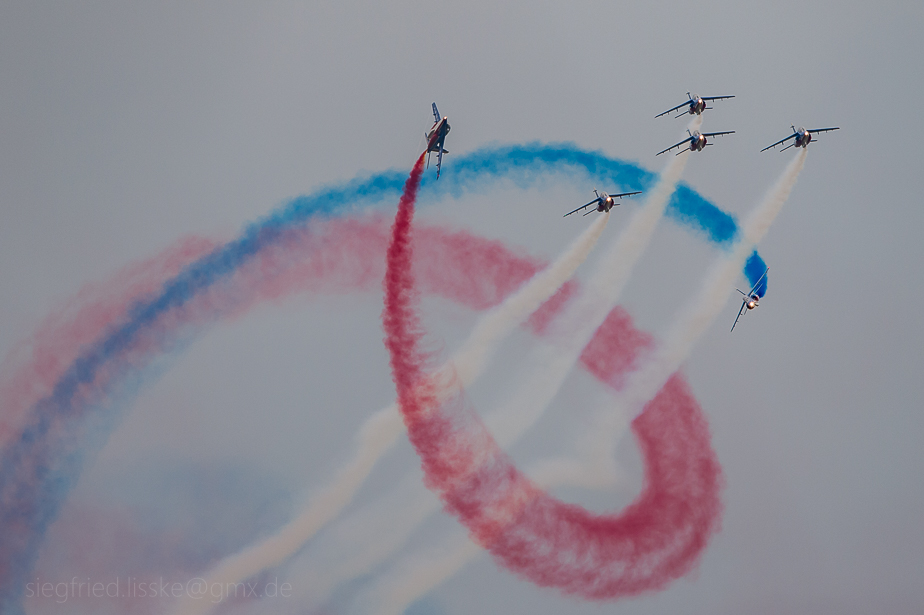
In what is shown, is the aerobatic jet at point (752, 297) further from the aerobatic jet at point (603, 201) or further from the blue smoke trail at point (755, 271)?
the aerobatic jet at point (603, 201)

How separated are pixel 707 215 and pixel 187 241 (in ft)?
61.8

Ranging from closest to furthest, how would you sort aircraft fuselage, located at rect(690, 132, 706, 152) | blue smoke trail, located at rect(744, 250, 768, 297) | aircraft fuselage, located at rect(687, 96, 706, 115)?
aircraft fuselage, located at rect(690, 132, 706, 152) < aircraft fuselage, located at rect(687, 96, 706, 115) < blue smoke trail, located at rect(744, 250, 768, 297)

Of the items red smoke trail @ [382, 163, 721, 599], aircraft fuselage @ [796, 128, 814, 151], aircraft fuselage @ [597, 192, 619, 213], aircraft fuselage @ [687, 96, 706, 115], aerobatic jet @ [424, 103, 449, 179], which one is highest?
aerobatic jet @ [424, 103, 449, 179]

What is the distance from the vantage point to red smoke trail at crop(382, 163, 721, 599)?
24.4 metres

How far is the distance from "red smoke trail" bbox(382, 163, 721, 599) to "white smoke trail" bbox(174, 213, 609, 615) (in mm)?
1349

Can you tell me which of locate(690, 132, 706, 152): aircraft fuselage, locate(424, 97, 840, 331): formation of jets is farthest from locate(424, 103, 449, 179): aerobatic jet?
locate(690, 132, 706, 152): aircraft fuselage

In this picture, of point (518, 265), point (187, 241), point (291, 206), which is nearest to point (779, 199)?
point (518, 265)

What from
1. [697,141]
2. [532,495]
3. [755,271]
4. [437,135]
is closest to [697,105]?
[697,141]

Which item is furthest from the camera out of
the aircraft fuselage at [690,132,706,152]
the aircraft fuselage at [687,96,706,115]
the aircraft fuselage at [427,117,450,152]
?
the aircraft fuselage at [687,96,706,115]

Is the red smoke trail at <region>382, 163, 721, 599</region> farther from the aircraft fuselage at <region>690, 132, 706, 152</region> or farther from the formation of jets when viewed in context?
the aircraft fuselage at <region>690, 132, 706, 152</region>

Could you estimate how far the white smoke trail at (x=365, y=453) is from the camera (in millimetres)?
25188

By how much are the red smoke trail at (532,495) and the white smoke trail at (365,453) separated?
1.35m

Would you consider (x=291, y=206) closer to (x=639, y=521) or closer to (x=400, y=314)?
(x=400, y=314)

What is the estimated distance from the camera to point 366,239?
2636 centimetres
